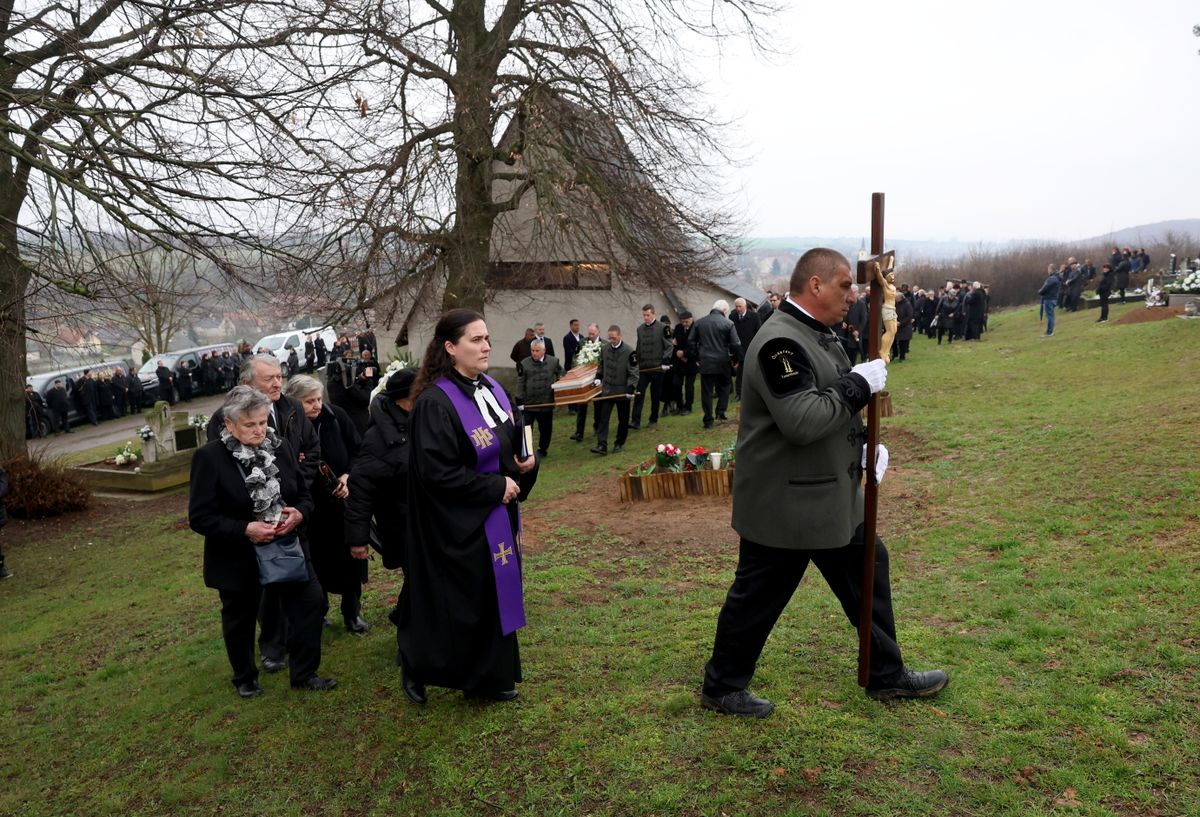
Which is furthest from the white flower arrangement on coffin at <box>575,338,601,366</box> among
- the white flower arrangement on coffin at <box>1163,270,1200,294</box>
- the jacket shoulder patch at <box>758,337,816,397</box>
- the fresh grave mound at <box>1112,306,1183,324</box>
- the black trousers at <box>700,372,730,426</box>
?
the white flower arrangement on coffin at <box>1163,270,1200,294</box>

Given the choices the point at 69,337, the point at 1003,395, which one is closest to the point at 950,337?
the point at 1003,395

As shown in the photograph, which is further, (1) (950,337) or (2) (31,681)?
(1) (950,337)

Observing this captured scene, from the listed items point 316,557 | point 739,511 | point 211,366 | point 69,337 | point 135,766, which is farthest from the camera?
point 211,366

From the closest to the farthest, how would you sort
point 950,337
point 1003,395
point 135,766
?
1. point 135,766
2. point 1003,395
3. point 950,337

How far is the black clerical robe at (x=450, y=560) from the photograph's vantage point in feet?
13.9

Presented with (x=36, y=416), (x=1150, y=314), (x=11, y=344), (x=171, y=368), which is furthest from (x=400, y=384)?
(x=171, y=368)

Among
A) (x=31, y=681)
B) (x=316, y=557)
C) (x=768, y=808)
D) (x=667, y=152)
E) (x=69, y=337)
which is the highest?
(x=667, y=152)

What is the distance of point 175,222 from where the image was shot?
880 cm

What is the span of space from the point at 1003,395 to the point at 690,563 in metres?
8.55

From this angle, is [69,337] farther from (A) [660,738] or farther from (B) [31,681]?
(A) [660,738]

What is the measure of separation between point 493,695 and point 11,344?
9.25 meters

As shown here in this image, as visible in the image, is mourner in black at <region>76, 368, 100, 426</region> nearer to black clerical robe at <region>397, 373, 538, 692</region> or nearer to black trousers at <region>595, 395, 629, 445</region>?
black trousers at <region>595, 395, 629, 445</region>

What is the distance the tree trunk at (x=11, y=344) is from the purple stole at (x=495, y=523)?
5.78 metres

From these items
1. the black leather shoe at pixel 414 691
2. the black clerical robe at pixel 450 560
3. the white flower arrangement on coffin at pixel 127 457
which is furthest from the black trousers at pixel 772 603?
the white flower arrangement on coffin at pixel 127 457
